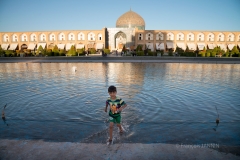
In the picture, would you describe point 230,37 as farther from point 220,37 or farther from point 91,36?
point 91,36

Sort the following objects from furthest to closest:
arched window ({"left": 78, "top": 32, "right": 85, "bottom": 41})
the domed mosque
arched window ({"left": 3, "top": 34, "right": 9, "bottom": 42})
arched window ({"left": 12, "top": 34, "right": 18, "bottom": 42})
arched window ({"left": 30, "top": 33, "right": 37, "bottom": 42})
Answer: arched window ({"left": 3, "top": 34, "right": 9, "bottom": 42}) < arched window ({"left": 12, "top": 34, "right": 18, "bottom": 42}) < arched window ({"left": 30, "top": 33, "right": 37, "bottom": 42}) < arched window ({"left": 78, "top": 32, "right": 85, "bottom": 41}) < the domed mosque

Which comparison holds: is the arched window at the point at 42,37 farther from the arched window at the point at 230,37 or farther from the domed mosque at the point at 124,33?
the arched window at the point at 230,37

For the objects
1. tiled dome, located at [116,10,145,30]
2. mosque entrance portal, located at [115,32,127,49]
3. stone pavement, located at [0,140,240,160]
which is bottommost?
stone pavement, located at [0,140,240,160]

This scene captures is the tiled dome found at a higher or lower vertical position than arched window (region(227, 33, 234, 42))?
higher

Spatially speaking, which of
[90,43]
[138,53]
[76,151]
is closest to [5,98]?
[76,151]

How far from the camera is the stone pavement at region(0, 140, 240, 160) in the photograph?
8.34ft

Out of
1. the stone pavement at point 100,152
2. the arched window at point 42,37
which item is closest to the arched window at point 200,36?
the arched window at point 42,37

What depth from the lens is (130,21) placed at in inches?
1391

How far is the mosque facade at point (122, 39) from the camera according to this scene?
A: 3272 cm

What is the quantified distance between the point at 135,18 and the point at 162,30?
224 inches

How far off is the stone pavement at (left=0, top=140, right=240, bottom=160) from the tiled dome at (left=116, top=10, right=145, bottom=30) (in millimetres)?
33750

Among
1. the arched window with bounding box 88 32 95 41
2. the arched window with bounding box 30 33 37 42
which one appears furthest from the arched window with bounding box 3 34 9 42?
the arched window with bounding box 88 32 95 41

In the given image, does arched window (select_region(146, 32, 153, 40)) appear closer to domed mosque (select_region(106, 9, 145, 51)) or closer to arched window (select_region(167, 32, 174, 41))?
domed mosque (select_region(106, 9, 145, 51))

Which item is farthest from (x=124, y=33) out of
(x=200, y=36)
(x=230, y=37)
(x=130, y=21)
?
(x=230, y=37)
